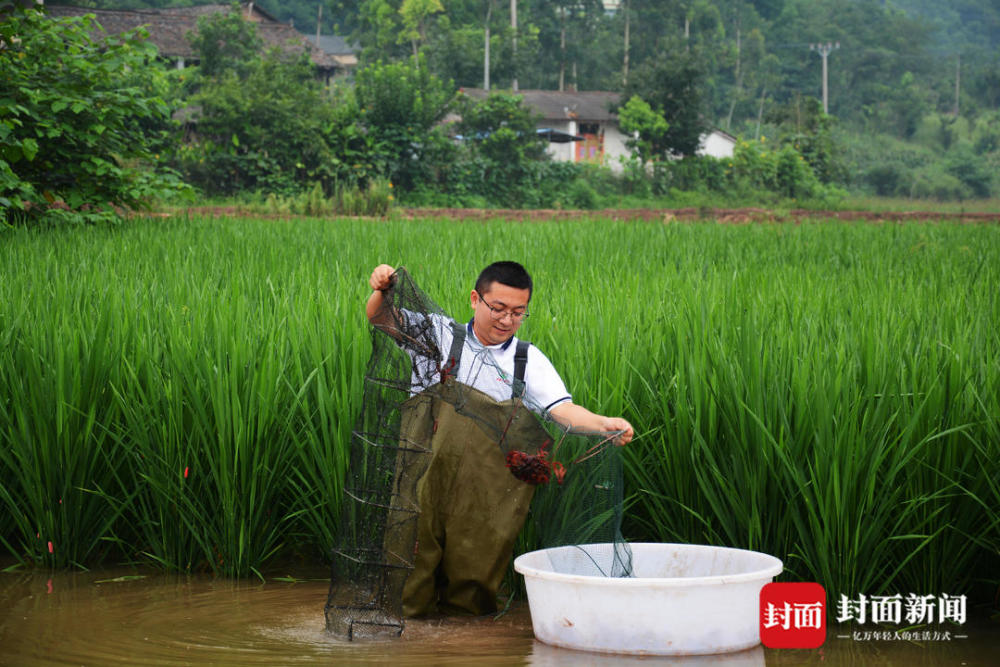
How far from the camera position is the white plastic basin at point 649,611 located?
2.43 metres

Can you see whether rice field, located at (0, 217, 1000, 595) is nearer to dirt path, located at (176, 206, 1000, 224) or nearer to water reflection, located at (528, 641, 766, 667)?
water reflection, located at (528, 641, 766, 667)

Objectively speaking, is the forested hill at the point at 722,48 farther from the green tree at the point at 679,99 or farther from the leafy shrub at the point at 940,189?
the green tree at the point at 679,99

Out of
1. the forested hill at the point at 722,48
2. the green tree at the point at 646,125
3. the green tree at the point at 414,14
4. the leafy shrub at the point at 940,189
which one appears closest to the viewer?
the green tree at the point at 646,125

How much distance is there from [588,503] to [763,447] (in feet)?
1.58

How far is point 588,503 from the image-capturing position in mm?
2814

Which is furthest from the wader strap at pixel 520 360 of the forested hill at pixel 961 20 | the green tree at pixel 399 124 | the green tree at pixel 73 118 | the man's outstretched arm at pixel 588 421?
the forested hill at pixel 961 20

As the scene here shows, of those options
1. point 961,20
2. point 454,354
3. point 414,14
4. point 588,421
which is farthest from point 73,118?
point 961,20

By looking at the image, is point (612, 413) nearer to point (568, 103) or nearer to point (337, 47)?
point (568, 103)

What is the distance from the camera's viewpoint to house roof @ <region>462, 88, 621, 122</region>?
41.1 m

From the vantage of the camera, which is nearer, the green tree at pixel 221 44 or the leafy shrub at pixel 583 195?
the green tree at pixel 221 44

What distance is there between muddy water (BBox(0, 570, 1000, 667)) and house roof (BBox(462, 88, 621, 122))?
1467 inches

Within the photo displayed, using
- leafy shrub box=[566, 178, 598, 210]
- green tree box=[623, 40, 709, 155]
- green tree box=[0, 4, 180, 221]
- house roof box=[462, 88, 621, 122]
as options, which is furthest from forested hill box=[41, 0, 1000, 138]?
green tree box=[0, 4, 180, 221]

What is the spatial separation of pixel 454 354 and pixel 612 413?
0.60 m

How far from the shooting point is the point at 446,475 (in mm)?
2727
